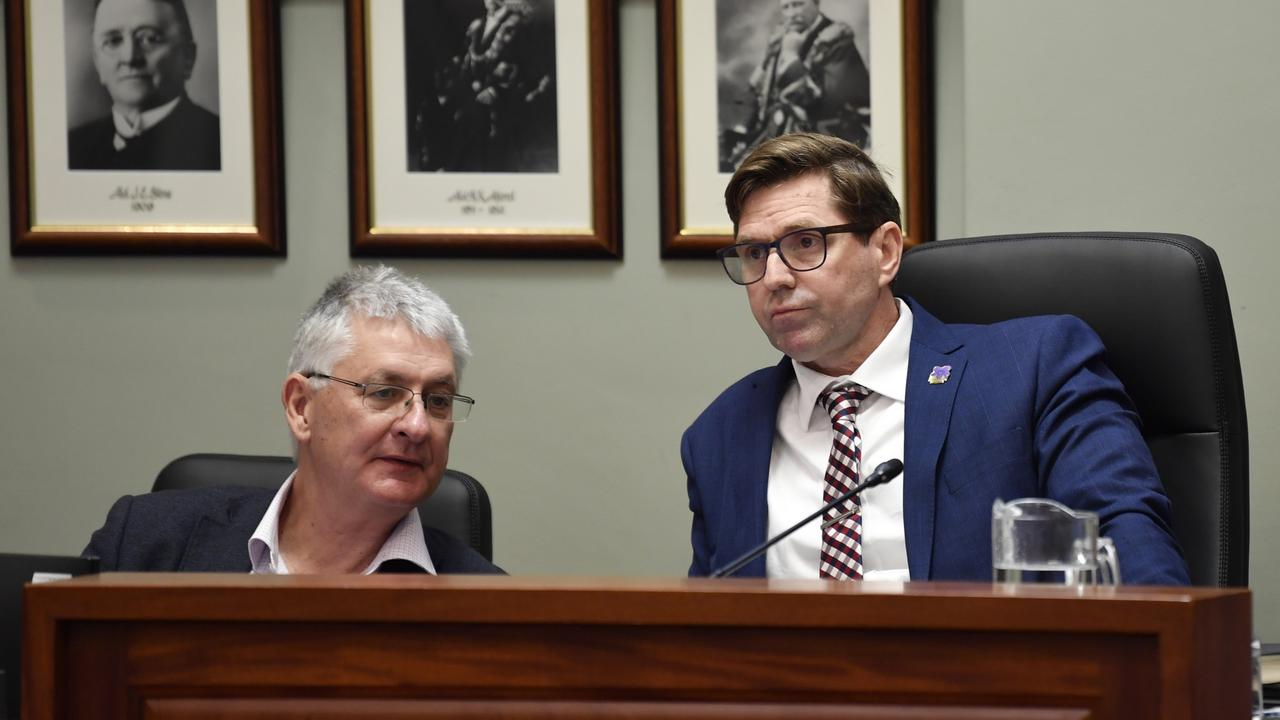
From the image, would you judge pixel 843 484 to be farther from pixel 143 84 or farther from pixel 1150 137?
pixel 143 84

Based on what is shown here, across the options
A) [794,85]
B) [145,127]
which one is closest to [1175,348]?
[794,85]

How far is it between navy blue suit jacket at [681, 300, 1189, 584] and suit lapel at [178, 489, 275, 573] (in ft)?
2.42

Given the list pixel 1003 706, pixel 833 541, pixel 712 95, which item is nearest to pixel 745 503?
pixel 833 541

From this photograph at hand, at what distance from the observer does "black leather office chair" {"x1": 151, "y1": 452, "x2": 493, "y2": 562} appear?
2.12 m

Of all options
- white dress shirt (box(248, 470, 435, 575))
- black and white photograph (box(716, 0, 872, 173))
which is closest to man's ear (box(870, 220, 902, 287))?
black and white photograph (box(716, 0, 872, 173))

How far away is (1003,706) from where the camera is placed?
3.01ft

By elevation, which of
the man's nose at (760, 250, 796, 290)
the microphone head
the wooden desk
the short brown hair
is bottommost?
the wooden desk

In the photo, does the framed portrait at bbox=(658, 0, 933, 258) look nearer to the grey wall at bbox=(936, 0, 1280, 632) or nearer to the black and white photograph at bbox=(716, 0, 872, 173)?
the black and white photograph at bbox=(716, 0, 872, 173)

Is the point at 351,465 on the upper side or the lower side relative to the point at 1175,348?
lower

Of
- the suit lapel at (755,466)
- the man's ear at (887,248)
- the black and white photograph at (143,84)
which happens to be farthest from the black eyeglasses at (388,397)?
the black and white photograph at (143,84)

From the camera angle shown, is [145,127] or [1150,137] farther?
[145,127]

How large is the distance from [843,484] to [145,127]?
179 centimetres

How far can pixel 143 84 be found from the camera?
2898 mm

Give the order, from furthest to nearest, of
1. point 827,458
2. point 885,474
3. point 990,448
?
1. point 827,458
2. point 990,448
3. point 885,474
